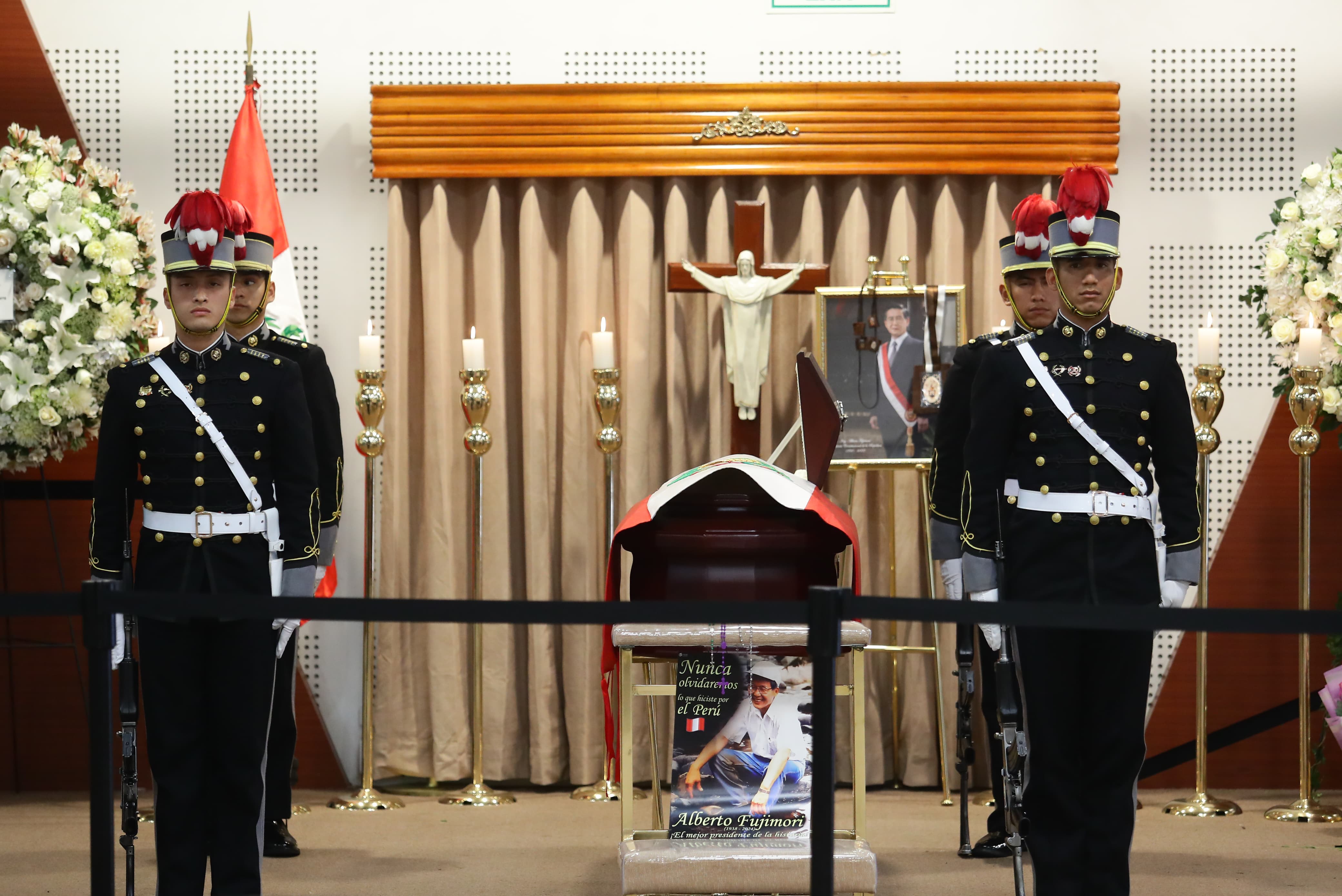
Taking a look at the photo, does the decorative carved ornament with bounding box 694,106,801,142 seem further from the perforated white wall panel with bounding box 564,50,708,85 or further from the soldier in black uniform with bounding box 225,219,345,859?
the soldier in black uniform with bounding box 225,219,345,859

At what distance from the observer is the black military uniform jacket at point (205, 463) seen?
9.95 ft

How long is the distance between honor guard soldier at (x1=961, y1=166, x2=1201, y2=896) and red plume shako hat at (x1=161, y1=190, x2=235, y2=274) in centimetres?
168

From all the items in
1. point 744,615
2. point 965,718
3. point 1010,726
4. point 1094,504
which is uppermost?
point 1094,504

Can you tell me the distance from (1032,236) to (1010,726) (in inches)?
50.6

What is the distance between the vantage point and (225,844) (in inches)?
118

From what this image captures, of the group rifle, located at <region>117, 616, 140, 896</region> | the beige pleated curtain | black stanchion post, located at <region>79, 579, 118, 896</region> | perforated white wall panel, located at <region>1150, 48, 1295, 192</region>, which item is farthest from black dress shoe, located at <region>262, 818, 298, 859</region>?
perforated white wall panel, located at <region>1150, 48, 1295, 192</region>

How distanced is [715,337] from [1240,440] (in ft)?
6.21

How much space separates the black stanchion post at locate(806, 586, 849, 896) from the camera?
2082 millimetres

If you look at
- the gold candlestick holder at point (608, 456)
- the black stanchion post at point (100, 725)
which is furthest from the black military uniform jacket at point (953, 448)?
the black stanchion post at point (100, 725)

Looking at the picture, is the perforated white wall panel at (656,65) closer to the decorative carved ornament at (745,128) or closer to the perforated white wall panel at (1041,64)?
the decorative carved ornament at (745,128)

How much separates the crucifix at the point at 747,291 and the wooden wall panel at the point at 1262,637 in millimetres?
1714

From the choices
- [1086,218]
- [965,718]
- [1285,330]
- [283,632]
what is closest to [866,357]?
[1285,330]

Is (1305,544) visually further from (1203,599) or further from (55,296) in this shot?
(55,296)

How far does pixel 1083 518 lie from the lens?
292 cm
